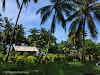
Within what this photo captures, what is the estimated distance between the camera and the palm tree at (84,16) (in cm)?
1775

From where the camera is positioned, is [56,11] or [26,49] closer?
[56,11]

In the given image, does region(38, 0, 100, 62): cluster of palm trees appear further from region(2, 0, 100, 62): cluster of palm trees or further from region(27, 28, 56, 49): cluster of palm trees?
region(27, 28, 56, 49): cluster of palm trees

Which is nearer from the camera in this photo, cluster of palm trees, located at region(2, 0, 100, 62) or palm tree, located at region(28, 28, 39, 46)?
cluster of palm trees, located at region(2, 0, 100, 62)

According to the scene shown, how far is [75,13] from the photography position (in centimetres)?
1973

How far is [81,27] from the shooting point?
18812 mm

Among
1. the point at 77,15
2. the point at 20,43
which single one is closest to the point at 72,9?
the point at 77,15

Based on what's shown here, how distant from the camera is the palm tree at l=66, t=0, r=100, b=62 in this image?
1775cm

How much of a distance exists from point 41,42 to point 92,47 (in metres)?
15.7

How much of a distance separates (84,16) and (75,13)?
1.49 metres

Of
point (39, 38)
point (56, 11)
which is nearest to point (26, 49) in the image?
point (39, 38)

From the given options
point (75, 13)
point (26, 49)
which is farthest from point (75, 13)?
point (26, 49)

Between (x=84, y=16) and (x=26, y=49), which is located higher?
(x=84, y=16)

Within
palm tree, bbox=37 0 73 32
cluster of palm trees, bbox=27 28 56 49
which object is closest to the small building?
cluster of palm trees, bbox=27 28 56 49

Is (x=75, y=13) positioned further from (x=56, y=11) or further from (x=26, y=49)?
(x=26, y=49)
